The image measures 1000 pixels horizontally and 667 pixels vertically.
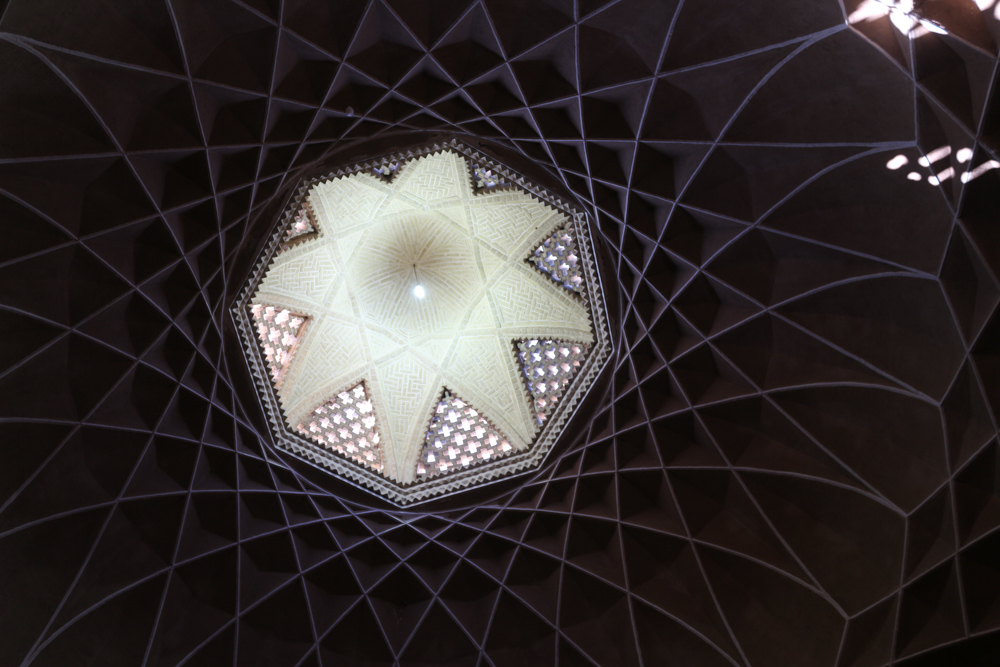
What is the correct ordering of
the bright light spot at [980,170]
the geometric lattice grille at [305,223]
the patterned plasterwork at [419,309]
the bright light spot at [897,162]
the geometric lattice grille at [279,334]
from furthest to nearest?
the geometric lattice grille at [305,223]
the patterned plasterwork at [419,309]
the geometric lattice grille at [279,334]
the bright light spot at [897,162]
the bright light spot at [980,170]

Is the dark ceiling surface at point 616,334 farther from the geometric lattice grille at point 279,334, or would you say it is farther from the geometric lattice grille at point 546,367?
the geometric lattice grille at point 279,334

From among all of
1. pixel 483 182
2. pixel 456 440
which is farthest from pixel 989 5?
pixel 456 440

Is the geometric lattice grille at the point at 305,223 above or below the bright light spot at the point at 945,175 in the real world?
above

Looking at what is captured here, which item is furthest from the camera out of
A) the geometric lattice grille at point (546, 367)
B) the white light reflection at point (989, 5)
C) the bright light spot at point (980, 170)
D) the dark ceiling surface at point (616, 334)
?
the geometric lattice grille at point (546, 367)

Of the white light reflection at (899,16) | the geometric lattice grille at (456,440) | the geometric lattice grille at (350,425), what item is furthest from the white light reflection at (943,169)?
the geometric lattice grille at (350,425)

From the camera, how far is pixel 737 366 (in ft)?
42.8

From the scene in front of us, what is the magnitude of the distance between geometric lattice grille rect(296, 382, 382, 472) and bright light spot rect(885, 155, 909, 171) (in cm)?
1204

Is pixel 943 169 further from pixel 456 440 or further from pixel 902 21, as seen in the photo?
pixel 456 440

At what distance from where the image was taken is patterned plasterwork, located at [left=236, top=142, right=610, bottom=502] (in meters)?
17.0

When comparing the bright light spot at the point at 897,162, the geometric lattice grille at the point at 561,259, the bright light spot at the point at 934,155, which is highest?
the geometric lattice grille at the point at 561,259

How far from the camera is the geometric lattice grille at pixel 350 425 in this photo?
17.3 m

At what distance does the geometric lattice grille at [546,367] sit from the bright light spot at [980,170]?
→ 27.5 ft

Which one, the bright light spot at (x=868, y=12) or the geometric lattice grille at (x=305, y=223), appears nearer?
the bright light spot at (x=868, y=12)

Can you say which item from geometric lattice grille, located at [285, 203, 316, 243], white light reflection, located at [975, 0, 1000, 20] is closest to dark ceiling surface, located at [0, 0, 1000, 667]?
white light reflection, located at [975, 0, 1000, 20]
